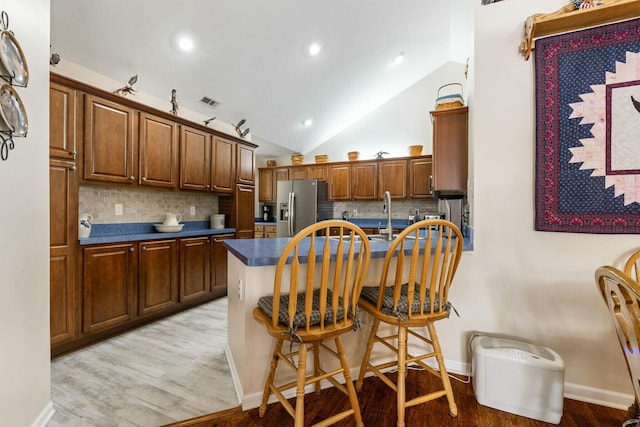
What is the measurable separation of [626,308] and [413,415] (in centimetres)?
110

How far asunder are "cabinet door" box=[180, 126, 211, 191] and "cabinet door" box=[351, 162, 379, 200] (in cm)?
264

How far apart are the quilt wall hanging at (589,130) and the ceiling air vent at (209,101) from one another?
3295mm

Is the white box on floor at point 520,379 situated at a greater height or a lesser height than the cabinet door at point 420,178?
lesser

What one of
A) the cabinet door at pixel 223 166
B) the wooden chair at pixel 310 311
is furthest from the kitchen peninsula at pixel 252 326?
the cabinet door at pixel 223 166

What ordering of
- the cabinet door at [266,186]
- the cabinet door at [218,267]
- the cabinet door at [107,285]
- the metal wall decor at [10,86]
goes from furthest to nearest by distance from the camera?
1. the cabinet door at [266,186]
2. the cabinet door at [218,267]
3. the cabinet door at [107,285]
4. the metal wall decor at [10,86]

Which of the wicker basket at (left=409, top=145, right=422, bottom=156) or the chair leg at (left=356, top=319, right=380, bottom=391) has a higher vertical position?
the wicker basket at (left=409, top=145, right=422, bottom=156)

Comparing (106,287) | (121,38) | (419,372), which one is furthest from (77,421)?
(121,38)

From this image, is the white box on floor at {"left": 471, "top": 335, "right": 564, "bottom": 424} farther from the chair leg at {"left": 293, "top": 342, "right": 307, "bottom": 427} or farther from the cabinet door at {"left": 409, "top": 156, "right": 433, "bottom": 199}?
the cabinet door at {"left": 409, "top": 156, "right": 433, "bottom": 199}

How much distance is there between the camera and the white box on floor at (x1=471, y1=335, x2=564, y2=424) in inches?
60.5

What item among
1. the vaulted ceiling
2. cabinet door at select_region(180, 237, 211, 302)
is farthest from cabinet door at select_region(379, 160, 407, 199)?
cabinet door at select_region(180, 237, 211, 302)

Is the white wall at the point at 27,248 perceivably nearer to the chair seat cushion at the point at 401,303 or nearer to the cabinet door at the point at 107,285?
the cabinet door at the point at 107,285

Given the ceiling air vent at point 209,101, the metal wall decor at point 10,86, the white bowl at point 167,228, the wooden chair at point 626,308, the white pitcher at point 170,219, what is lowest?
the wooden chair at point 626,308

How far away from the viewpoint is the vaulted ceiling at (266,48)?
247cm

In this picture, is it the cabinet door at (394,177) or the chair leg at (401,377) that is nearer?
the chair leg at (401,377)
